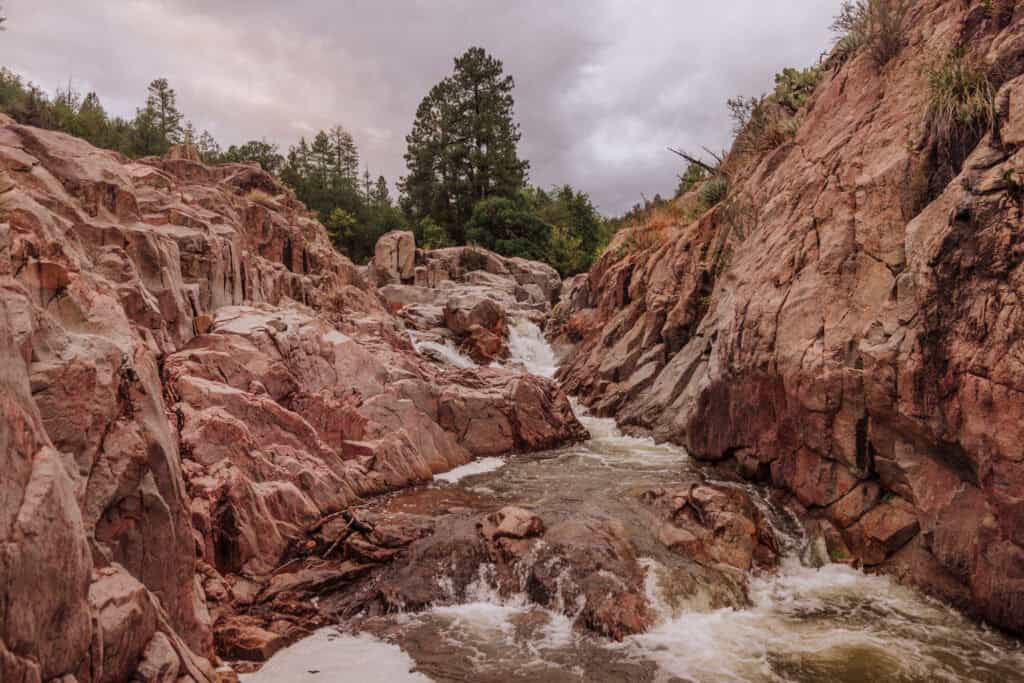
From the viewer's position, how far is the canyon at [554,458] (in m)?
5.14

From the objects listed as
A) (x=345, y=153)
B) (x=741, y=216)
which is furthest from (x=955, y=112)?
(x=345, y=153)

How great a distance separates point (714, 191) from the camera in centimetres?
1806

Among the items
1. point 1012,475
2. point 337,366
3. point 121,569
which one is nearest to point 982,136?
point 1012,475

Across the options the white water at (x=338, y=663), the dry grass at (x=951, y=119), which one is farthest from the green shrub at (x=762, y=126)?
Answer: the white water at (x=338, y=663)

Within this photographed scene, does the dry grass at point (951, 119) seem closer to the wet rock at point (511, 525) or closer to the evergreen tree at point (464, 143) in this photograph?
the wet rock at point (511, 525)

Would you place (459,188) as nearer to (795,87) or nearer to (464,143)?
(464,143)

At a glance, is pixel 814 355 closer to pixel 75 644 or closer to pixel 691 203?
pixel 75 644

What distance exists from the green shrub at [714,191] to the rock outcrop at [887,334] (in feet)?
8.54

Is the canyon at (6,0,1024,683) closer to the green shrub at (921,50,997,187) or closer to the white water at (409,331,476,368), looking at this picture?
the green shrub at (921,50,997,187)

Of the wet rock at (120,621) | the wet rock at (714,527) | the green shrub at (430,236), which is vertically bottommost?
the wet rock at (714,527)

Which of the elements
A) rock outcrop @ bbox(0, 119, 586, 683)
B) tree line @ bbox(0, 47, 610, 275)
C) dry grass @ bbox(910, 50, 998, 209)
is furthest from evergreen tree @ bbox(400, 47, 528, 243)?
dry grass @ bbox(910, 50, 998, 209)

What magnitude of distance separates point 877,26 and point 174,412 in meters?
14.4

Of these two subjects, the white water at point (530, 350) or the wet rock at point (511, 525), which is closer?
the wet rock at point (511, 525)

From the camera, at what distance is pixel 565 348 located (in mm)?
24609
